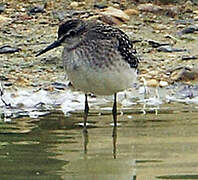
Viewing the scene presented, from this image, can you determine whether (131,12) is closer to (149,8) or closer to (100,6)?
(149,8)

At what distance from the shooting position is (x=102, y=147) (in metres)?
6.82

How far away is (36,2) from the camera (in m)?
13.0

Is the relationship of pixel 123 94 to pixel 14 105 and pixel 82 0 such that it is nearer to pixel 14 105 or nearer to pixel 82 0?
pixel 14 105

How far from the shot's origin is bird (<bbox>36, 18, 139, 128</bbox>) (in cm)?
782

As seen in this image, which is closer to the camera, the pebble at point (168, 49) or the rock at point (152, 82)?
the rock at point (152, 82)

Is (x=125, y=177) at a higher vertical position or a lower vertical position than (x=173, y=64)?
higher

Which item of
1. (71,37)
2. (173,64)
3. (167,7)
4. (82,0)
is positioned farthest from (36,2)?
(71,37)

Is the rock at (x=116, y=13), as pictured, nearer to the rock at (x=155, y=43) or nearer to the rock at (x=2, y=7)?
the rock at (x=155, y=43)

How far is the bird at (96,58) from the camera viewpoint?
25.7 feet

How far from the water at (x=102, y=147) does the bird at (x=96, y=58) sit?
337 millimetres

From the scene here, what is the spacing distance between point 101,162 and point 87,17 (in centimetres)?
625

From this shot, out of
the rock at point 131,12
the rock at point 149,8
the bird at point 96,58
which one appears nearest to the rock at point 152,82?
the bird at point 96,58

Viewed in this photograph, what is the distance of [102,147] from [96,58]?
130 cm

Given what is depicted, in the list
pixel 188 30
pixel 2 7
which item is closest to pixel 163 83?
pixel 188 30
